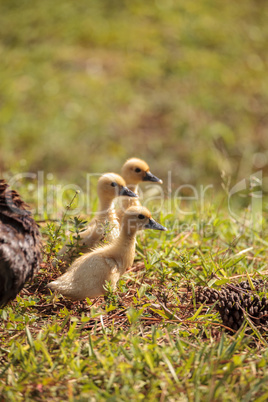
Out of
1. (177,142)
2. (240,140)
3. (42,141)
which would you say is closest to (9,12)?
(42,141)

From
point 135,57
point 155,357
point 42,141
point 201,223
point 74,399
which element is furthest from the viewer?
point 135,57

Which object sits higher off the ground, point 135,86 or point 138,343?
point 135,86

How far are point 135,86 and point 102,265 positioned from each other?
5464 mm

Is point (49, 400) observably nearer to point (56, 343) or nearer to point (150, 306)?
point (56, 343)

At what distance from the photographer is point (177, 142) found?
6934 millimetres

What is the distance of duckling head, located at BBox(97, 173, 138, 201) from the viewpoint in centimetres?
332

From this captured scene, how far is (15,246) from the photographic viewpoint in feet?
7.96

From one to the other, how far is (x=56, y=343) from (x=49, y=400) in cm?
32

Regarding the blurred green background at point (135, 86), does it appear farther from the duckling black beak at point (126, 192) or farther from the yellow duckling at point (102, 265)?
the yellow duckling at point (102, 265)

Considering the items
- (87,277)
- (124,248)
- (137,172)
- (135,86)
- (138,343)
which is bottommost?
(138,343)

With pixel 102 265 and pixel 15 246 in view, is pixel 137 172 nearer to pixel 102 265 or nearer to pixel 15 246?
pixel 102 265

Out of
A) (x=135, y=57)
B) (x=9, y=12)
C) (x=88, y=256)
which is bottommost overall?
(x=88, y=256)

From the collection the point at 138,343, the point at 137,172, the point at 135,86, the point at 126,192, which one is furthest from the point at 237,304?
the point at 135,86

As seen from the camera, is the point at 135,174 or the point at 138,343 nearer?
the point at 138,343
